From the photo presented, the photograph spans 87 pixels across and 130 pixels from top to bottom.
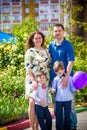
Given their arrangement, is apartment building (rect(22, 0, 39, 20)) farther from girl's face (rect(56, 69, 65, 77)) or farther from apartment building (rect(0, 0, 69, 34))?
girl's face (rect(56, 69, 65, 77))

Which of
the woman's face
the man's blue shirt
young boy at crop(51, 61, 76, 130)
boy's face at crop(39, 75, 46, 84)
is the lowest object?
young boy at crop(51, 61, 76, 130)

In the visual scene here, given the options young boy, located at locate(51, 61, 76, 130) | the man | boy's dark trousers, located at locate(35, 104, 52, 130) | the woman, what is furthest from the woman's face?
boy's dark trousers, located at locate(35, 104, 52, 130)

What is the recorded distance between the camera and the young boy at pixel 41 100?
260 inches

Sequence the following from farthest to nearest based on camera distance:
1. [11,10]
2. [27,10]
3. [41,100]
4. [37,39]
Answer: [27,10] → [11,10] → [37,39] → [41,100]

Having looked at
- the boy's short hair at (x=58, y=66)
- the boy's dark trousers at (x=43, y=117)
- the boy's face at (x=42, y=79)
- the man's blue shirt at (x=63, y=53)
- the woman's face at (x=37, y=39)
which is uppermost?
the woman's face at (x=37, y=39)

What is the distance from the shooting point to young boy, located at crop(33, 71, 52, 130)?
6.60 m

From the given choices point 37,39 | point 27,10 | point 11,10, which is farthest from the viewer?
point 27,10

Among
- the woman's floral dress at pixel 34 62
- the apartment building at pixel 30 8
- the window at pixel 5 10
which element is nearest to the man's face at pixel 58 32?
the woman's floral dress at pixel 34 62

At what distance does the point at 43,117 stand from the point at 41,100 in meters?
0.27

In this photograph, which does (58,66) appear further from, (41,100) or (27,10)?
(27,10)

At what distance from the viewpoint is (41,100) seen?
6.62m

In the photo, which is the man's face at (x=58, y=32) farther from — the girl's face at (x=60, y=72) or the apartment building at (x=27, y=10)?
the apartment building at (x=27, y=10)

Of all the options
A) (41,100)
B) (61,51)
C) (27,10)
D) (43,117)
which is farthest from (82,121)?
(27,10)

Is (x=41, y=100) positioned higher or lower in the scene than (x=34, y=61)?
lower
